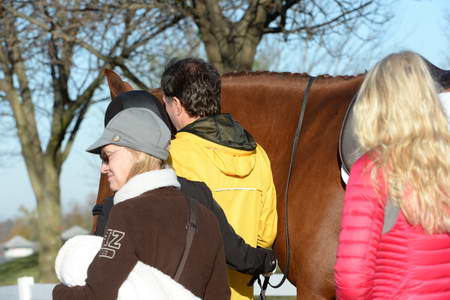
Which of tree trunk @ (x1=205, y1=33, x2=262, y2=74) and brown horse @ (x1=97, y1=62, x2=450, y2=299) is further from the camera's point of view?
tree trunk @ (x1=205, y1=33, x2=262, y2=74)

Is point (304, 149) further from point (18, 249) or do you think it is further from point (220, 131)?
point (18, 249)

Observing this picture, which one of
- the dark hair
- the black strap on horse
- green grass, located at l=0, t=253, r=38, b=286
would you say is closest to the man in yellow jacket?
the dark hair

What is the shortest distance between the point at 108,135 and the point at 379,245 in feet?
2.94

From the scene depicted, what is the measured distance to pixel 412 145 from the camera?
2.10 metres

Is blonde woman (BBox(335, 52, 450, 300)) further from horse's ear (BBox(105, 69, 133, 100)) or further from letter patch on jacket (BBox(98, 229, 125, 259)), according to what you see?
horse's ear (BBox(105, 69, 133, 100))

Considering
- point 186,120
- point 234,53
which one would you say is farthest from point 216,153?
point 234,53

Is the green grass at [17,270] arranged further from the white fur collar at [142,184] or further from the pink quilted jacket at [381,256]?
the pink quilted jacket at [381,256]

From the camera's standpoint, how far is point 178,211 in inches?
84.4

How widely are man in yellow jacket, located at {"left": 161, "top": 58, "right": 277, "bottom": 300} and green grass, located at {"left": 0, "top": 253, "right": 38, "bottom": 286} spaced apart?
1111 centimetres

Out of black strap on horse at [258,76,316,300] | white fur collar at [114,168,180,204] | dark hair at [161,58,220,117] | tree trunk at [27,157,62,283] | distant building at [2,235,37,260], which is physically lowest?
distant building at [2,235,37,260]

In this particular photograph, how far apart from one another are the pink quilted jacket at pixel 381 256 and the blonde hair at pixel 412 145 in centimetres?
5

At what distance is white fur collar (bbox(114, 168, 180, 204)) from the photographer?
2143 mm

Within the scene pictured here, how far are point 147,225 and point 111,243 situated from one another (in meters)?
0.12

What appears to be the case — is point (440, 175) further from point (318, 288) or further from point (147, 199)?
point (318, 288)
